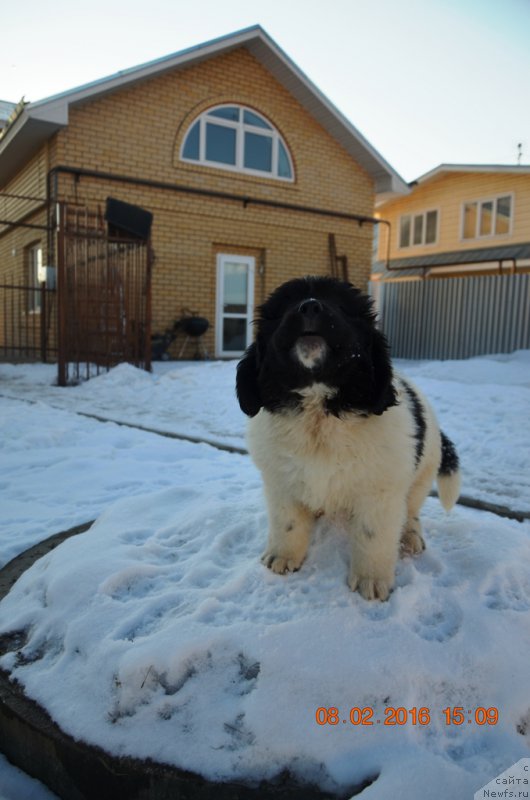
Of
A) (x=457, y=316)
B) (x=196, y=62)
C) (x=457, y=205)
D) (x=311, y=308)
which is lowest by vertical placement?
(x=311, y=308)

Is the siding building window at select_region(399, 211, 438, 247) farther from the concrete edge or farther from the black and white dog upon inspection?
the concrete edge

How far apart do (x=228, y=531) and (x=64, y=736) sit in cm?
119

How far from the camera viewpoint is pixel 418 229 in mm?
24312

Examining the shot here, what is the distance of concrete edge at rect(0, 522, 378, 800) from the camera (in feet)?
4.68

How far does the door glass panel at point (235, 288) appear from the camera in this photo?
14539mm

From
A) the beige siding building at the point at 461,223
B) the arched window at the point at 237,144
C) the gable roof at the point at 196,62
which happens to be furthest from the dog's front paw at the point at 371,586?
the beige siding building at the point at 461,223

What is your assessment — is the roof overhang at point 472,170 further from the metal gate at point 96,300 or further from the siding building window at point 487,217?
the metal gate at point 96,300

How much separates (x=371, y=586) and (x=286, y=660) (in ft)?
1.57

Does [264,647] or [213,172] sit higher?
[213,172]

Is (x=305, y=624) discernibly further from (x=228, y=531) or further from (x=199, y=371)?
(x=199, y=371)

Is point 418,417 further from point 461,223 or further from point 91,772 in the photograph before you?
point 461,223

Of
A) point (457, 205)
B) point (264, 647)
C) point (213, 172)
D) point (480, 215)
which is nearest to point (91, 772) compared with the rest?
point (264, 647)

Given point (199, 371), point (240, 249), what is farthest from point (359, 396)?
point (240, 249)

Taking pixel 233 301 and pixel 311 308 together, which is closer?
pixel 311 308
